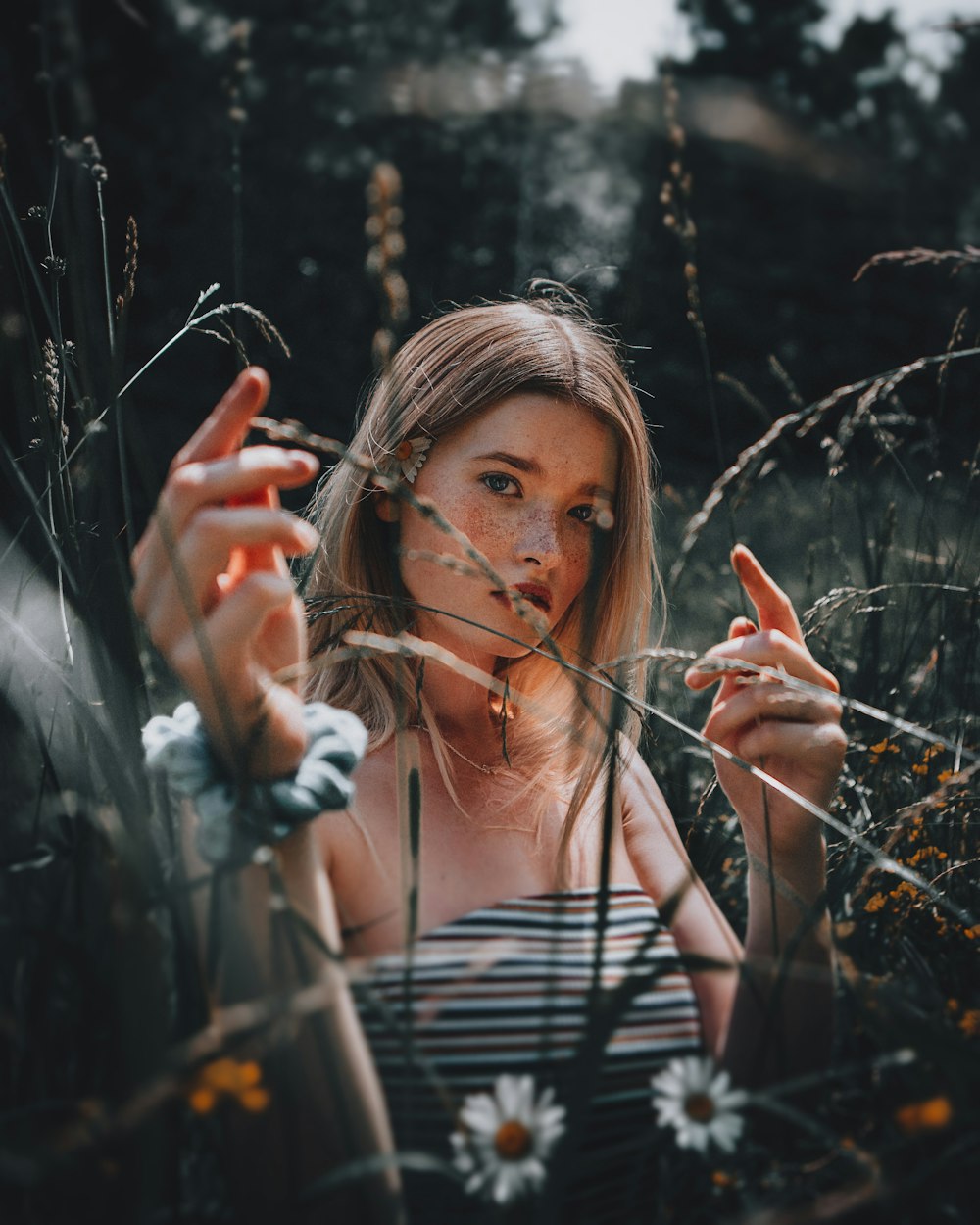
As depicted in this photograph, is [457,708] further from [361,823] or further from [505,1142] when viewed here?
[505,1142]

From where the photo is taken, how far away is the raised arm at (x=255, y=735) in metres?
0.73

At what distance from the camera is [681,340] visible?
759 cm

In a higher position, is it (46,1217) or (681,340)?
(46,1217)

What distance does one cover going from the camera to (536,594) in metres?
1.24

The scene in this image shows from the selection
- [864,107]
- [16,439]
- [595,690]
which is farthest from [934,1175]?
[864,107]

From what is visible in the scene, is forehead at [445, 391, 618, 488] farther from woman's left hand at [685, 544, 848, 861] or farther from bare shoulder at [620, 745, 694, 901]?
bare shoulder at [620, 745, 694, 901]

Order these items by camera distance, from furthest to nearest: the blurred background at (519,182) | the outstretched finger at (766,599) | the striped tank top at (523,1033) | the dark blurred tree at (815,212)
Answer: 1. the dark blurred tree at (815,212)
2. the blurred background at (519,182)
3. the outstretched finger at (766,599)
4. the striped tank top at (523,1033)

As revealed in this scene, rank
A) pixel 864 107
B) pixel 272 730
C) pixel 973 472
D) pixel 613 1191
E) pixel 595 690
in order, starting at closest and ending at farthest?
pixel 272 730, pixel 613 1191, pixel 973 472, pixel 595 690, pixel 864 107

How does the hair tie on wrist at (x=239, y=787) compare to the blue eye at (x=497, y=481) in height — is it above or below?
below

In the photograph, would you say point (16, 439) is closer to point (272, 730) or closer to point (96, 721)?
point (96, 721)

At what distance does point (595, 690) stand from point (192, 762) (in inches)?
28.5

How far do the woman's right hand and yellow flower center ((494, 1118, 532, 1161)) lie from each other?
1.05 ft

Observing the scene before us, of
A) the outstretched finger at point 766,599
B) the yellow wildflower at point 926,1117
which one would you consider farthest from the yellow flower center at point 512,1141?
the outstretched finger at point 766,599

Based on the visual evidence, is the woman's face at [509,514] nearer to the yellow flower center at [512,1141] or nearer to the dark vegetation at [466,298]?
the dark vegetation at [466,298]
